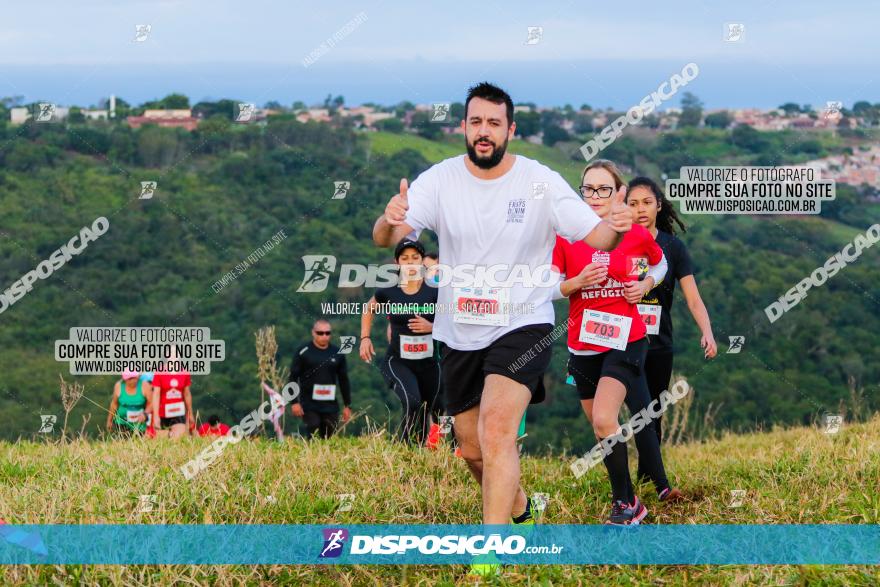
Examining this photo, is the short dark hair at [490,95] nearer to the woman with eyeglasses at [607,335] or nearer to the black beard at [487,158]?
the black beard at [487,158]

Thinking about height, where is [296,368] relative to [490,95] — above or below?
below

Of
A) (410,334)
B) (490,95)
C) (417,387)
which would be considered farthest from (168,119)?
(490,95)

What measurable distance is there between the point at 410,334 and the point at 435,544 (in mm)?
3479

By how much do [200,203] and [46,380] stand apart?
1148 centimetres

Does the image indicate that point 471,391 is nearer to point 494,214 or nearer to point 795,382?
point 494,214

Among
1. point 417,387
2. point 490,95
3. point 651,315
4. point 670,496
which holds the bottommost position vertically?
point 670,496

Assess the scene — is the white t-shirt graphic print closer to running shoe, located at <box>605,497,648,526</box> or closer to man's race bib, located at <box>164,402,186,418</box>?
running shoe, located at <box>605,497,648,526</box>

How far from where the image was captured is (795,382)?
34656 millimetres

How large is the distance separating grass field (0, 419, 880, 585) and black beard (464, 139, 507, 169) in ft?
6.19

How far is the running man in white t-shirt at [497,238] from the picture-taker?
5012 mm

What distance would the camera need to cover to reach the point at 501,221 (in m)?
5.08

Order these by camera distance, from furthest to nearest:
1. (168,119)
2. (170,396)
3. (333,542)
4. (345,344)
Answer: (168,119) → (345,344) → (170,396) → (333,542)

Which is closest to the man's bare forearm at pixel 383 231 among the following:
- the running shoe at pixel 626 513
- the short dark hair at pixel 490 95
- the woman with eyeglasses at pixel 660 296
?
the short dark hair at pixel 490 95

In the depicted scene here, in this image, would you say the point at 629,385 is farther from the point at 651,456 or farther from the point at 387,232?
the point at 387,232
